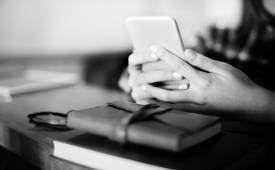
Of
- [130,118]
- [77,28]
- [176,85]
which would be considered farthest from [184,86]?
[77,28]

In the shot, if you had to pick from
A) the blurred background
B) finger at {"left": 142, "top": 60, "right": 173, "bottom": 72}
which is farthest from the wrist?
the blurred background

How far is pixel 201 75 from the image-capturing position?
736 mm

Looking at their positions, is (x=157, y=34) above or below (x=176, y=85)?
above

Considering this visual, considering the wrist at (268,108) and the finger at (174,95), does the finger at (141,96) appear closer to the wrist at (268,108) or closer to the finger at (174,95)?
the finger at (174,95)

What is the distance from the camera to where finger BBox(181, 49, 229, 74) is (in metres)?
0.70

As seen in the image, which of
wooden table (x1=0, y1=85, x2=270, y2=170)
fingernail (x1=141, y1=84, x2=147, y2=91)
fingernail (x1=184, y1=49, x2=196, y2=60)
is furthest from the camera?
fingernail (x1=141, y1=84, x2=147, y2=91)

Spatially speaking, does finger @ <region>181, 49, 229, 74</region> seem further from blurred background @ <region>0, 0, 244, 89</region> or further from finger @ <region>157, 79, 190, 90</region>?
blurred background @ <region>0, 0, 244, 89</region>

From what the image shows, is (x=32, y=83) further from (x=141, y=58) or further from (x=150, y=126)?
(x=150, y=126)

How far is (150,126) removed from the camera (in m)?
0.42

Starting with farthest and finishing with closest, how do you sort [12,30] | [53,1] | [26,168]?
[53,1] → [12,30] → [26,168]

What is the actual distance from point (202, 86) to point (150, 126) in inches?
13.8

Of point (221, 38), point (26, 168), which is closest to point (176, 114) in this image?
point (26, 168)

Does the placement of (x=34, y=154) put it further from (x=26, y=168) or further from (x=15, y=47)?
(x=15, y=47)

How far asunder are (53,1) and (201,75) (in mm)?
1000
